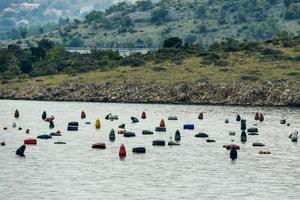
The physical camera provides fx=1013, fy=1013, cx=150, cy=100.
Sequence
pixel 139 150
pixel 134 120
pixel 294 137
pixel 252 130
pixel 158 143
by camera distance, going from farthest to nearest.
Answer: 1. pixel 134 120
2. pixel 252 130
3. pixel 294 137
4. pixel 158 143
5. pixel 139 150

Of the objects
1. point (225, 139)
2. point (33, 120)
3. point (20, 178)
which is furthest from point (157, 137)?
point (20, 178)

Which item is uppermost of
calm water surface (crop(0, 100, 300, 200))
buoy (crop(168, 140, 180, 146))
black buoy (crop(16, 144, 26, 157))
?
black buoy (crop(16, 144, 26, 157))

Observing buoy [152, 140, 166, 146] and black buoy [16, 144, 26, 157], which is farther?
buoy [152, 140, 166, 146]

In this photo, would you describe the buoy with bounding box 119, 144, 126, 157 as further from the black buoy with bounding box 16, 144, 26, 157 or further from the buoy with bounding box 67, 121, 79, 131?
the buoy with bounding box 67, 121, 79, 131

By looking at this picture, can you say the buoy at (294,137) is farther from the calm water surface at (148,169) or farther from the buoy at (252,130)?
the buoy at (252,130)

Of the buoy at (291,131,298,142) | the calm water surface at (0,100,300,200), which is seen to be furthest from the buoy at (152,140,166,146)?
the buoy at (291,131,298,142)

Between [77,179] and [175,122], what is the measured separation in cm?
7603

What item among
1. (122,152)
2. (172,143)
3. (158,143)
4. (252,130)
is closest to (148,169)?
(122,152)

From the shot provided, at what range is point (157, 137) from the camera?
523 ft

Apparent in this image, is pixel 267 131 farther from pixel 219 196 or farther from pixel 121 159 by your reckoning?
pixel 219 196

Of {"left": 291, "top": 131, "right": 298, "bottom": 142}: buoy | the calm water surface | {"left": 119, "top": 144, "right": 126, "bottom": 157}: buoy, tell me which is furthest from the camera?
{"left": 291, "top": 131, "right": 298, "bottom": 142}: buoy

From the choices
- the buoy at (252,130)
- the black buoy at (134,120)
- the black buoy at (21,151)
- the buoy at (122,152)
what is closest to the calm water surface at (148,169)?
the buoy at (122,152)

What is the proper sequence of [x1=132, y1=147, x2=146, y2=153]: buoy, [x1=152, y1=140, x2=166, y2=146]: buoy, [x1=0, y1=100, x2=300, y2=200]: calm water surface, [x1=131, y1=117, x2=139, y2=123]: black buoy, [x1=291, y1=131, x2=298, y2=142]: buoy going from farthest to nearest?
[x1=131, y1=117, x2=139, y2=123]: black buoy, [x1=291, y1=131, x2=298, y2=142]: buoy, [x1=152, y1=140, x2=166, y2=146]: buoy, [x1=132, y1=147, x2=146, y2=153]: buoy, [x1=0, y1=100, x2=300, y2=200]: calm water surface

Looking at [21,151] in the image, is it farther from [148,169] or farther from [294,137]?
[294,137]
